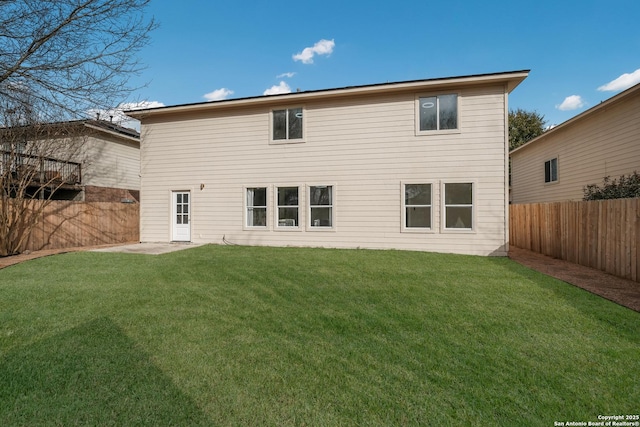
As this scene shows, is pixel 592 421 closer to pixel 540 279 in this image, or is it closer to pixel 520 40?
pixel 540 279

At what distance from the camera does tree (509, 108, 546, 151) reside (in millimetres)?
28531

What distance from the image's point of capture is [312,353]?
299cm

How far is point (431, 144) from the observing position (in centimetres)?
971

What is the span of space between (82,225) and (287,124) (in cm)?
910

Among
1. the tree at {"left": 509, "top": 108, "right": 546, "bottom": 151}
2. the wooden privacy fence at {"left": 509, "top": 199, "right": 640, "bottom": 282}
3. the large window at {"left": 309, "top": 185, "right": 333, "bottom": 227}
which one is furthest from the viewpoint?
the tree at {"left": 509, "top": 108, "right": 546, "bottom": 151}

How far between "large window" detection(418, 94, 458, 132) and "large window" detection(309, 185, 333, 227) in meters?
3.77

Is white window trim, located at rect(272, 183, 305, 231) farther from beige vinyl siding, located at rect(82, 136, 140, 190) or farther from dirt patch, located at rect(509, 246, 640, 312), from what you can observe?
beige vinyl siding, located at rect(82, 136, 140, 190)

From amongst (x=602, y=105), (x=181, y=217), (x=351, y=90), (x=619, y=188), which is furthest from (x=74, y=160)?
(x=602, y=105)

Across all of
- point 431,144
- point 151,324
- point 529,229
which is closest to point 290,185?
point 431,144

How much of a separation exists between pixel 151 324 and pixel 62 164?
1450cm

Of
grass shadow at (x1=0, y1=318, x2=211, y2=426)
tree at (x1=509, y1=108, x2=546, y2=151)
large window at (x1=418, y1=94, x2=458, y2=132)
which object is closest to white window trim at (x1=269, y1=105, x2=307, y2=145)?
large window at (x1=418, y1=94, x2=458, y2=132)

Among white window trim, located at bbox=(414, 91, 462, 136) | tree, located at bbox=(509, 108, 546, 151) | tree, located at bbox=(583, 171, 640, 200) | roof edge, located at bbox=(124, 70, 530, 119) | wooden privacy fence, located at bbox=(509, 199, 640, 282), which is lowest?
wooden privacy fence, located at bbox=(509, 199, 640, 282)

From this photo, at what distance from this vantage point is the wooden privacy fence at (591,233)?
241 inches

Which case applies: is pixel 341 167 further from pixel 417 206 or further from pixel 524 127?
pixel 524 127
